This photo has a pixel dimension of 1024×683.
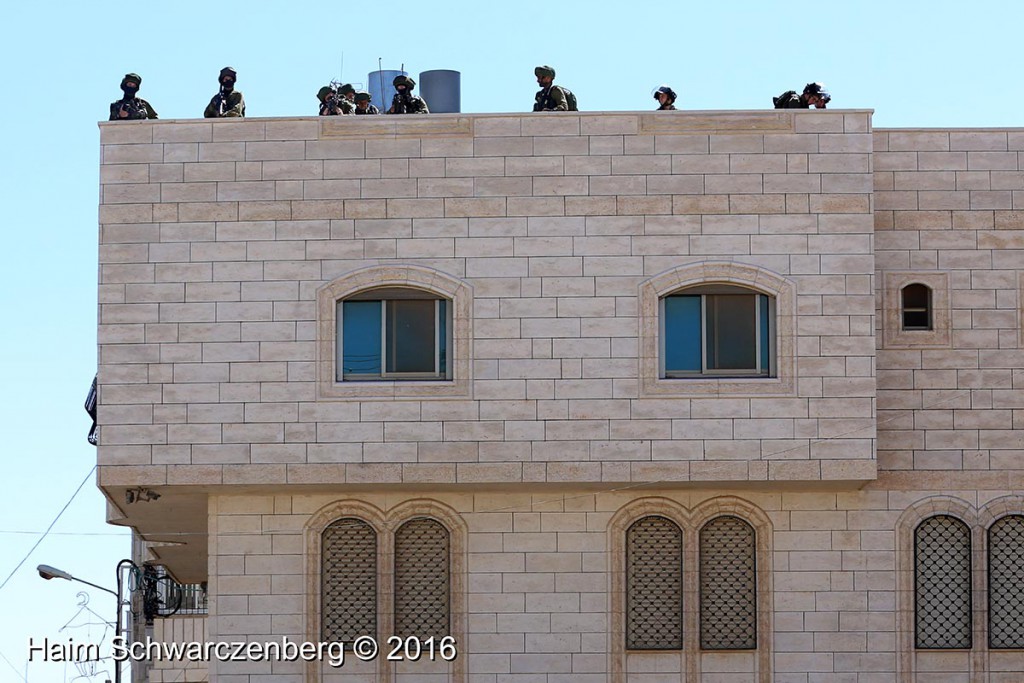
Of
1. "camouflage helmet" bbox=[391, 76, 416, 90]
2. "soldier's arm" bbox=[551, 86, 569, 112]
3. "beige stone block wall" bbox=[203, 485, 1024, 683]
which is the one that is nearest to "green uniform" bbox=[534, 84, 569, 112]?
"soldier's arm" bbox=[551, 86, 569, 112]

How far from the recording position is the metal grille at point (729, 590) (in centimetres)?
2959

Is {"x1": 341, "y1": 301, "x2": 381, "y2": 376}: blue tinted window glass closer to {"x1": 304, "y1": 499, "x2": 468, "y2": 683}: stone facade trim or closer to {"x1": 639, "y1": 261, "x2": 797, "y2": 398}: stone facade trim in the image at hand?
{"x1": 304, "y1": 499, "x2": 468, "y2": 683}: stone facade trim

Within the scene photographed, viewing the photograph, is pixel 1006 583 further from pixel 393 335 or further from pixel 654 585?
pixel 393 335

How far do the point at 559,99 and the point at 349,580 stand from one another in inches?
288

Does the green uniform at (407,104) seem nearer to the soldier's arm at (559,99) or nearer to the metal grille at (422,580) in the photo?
the soldier's arm at (559,99)

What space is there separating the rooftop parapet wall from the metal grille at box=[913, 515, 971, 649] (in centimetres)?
185

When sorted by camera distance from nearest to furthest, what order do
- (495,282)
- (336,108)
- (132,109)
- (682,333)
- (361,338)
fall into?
(495,282), (682,333), (361,338), (132,109), (336,108)

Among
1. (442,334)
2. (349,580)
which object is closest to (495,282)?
(442,334)

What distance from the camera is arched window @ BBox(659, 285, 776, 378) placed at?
29344 millimetres

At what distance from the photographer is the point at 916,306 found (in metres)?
30.2

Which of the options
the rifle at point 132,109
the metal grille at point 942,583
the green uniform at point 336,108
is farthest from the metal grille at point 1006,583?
the rifle at point 132,109

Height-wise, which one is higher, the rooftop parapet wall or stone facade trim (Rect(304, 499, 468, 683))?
the rooftop parapet wall

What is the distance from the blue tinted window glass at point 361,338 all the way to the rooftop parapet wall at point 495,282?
1.22ft

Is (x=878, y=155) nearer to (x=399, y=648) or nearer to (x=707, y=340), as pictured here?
(x=707, y=340)
